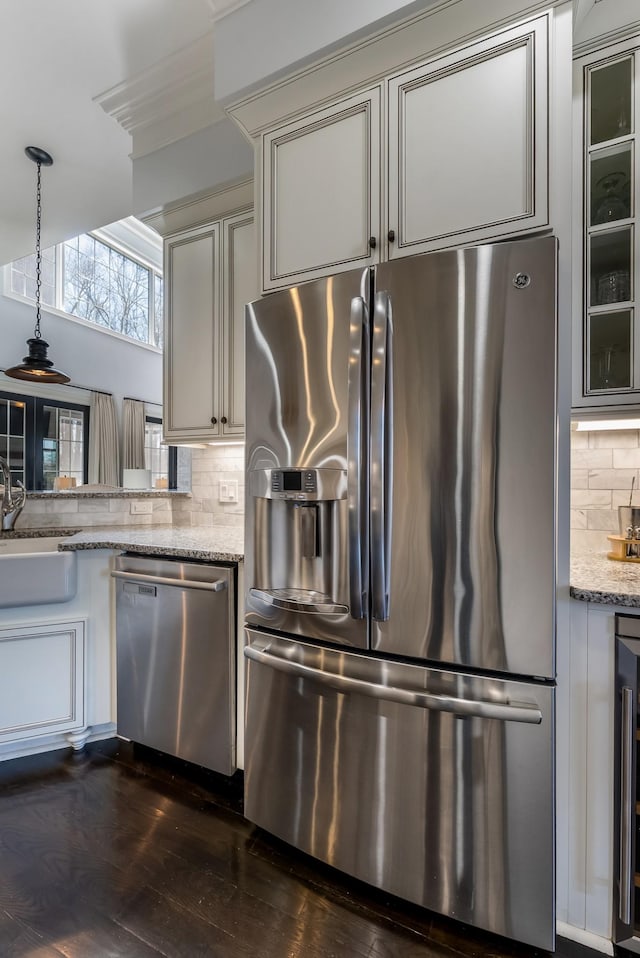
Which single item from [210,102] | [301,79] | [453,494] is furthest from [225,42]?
[453,494]

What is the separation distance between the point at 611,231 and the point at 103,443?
4819mm

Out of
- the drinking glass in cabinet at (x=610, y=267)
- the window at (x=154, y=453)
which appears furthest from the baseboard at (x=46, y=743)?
the window at (x=154, y=453)

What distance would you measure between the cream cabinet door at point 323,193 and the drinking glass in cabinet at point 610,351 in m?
0.71

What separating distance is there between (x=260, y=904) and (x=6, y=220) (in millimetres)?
3844

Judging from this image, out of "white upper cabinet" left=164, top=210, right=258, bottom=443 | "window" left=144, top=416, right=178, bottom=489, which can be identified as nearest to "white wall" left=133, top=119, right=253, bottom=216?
"white upper cabinet" left=164, top=210, right=258, bottom=443

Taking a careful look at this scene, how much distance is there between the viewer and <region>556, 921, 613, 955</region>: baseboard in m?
1.21

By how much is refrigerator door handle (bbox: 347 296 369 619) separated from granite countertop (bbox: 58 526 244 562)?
0.62 metres

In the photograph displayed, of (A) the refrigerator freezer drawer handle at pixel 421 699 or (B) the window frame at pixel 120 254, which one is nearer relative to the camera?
(A) the refrigerator freezer drawer handle at pixel 421 699

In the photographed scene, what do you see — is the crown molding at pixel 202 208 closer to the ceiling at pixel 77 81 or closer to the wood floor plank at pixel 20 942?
the ceiling at pixel 77 81

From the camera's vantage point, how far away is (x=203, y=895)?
4.56 ft

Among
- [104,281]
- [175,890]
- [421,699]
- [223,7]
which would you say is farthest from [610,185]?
[104,281]

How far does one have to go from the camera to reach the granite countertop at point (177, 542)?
1887 mm

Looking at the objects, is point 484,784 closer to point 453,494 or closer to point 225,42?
point 453,494

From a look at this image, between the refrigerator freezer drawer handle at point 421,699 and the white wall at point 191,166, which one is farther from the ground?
the white wall at point 191,166
